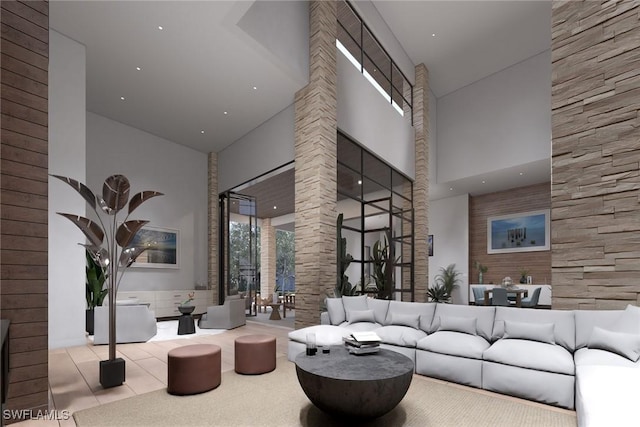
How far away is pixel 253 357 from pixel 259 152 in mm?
5047

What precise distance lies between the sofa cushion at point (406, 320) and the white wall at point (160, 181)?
20.1 feet

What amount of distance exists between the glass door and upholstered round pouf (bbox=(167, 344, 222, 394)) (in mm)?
5638

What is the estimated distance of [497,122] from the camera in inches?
385

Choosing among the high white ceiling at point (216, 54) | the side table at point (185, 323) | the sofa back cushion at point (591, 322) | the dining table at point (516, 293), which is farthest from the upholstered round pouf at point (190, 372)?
the dining table at point (516, 293)

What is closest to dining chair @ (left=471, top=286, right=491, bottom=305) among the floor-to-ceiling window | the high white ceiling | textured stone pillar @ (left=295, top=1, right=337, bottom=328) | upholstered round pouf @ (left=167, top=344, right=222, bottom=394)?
the floor-to-ceiling window

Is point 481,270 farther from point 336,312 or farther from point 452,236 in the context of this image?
point 336,312

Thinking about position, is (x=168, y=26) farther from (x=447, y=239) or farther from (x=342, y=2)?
(x=447, y=239)

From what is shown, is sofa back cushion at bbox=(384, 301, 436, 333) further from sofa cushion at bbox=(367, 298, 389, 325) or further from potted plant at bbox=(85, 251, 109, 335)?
potted plant at bbox=(85, 251, 109, 335)

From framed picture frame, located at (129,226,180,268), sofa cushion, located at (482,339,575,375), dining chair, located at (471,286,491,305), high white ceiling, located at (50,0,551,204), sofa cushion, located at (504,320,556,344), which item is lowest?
dining chair, located at (471,286,491,305)

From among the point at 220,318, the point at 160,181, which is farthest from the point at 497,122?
the point at 160,181

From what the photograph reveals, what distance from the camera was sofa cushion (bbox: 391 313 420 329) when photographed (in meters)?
4.42

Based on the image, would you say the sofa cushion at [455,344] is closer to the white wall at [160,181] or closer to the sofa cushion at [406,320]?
the sofa cushion at [406,320]

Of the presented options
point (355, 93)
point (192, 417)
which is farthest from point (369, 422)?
point (355, 93)

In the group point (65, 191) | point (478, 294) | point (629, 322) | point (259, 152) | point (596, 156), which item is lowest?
point (478, 294)
